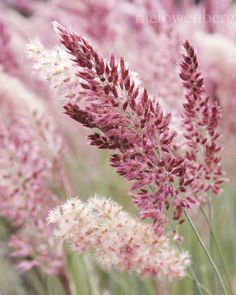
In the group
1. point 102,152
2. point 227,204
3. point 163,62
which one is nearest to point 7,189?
point 163,62

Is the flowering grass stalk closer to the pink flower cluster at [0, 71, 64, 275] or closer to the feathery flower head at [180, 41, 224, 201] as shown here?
the feathery flower head at [180, 41, 224, 201]

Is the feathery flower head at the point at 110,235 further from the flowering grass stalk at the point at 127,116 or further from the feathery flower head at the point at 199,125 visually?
the feathery flower head at the point at 199,125

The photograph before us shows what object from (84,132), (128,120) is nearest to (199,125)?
(128,120)

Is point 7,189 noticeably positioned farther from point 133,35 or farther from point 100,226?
point 133,35

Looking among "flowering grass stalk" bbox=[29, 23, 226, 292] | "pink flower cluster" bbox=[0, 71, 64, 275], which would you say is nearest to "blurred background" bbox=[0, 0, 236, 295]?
"pink flower cluster" bbox=[0, 71, 64, 275]

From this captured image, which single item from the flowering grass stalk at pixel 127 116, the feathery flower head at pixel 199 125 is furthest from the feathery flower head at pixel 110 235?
the feathery flower head at pixel 199 125

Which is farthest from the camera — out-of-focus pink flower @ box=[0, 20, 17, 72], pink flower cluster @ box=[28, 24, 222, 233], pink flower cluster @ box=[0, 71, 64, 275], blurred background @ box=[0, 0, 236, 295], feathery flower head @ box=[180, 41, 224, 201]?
out-of-focus pink flower @ box=[0, 20, 17, 72]
